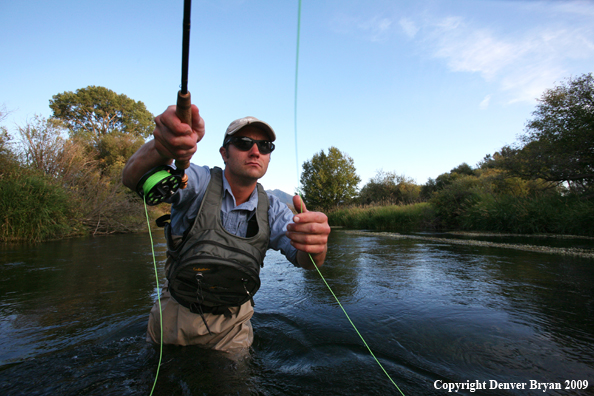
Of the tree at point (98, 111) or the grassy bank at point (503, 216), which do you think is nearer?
the grassy bank at point (503, 216)

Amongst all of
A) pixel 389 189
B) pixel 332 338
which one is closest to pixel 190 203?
pixel 332 338

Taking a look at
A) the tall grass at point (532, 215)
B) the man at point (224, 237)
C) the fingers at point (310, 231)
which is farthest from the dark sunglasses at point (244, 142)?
the tall grass at point (532, 215)

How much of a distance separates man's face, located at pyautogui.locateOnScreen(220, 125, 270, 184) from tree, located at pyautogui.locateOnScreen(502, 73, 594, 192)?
14.4 meters

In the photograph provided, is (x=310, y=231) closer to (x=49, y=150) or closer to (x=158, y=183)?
(x=158, y=183)

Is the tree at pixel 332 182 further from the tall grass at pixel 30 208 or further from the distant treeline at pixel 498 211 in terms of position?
the tall grass at pixel 30 208

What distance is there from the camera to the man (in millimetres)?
1970

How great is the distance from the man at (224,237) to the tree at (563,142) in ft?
47.1

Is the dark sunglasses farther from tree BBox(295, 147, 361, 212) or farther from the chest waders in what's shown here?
tree BBox(295, 147, 361, 212)

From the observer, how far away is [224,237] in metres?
2.07

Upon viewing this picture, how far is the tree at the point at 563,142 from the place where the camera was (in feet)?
38.6

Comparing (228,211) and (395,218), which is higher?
(228,211)

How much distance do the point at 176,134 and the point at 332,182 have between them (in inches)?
1425

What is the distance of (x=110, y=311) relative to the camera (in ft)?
10.6

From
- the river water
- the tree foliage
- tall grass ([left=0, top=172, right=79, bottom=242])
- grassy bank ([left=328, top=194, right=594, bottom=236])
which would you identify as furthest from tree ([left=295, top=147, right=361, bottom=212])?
the river water
